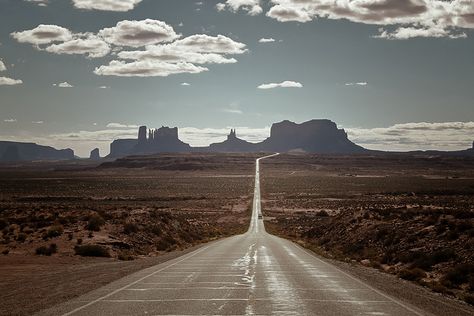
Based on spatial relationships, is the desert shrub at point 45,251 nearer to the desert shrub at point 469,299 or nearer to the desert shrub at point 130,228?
the desert shrub at point 130,228

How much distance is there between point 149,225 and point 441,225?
21609mm

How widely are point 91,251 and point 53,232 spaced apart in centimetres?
504

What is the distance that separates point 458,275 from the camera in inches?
720

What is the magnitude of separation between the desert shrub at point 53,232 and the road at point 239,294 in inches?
536

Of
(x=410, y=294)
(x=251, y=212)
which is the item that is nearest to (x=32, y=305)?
(x=410, y=294)

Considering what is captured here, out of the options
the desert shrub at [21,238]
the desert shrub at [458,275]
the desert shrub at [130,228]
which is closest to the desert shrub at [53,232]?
the desert shrub at [21,238]

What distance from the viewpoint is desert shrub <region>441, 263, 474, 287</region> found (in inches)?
706

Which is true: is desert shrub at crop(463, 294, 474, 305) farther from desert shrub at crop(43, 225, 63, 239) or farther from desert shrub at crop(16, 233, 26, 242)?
desert shrub at crop(16, 233, 26, 242)

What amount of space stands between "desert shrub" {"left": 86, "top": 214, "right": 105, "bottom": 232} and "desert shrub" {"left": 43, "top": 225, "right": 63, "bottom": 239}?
2.08 meters

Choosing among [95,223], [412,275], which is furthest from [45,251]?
[412,275]

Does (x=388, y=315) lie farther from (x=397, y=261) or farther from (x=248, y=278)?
(x=397, y=261)

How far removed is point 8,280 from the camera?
17.9m

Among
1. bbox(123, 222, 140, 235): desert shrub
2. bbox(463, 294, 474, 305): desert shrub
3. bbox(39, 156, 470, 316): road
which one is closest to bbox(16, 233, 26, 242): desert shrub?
bbox(123, 222, 140, 235): desert shrub

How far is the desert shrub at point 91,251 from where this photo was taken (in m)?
26.7
